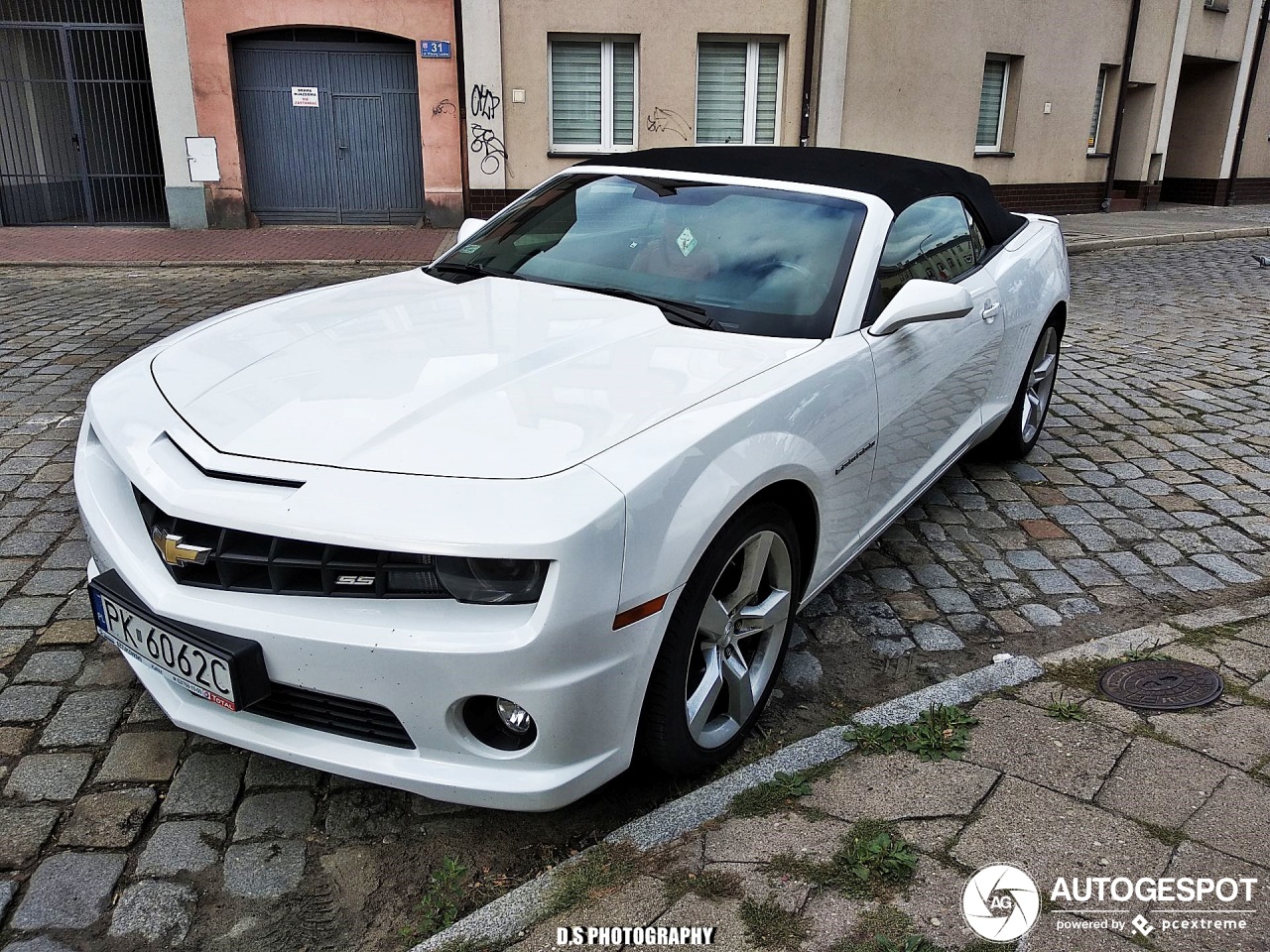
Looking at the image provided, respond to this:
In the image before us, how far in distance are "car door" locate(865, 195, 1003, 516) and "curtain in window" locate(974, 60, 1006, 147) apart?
14128 millimetres

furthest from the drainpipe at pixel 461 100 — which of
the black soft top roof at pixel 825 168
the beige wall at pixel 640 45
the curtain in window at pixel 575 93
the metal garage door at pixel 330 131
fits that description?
the black soft top roof at pixel 825 168

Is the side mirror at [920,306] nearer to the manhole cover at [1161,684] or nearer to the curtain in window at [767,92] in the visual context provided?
the manhole cover at [1161,684]

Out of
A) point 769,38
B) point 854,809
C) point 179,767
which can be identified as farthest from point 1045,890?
point 769,38

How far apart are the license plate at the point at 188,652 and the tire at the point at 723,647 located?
2.87ft

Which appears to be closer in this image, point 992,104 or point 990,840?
point 990,840

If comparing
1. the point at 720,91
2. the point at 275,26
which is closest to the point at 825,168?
the point at 720,91

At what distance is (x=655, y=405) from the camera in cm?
246

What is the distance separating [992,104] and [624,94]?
22.1ft

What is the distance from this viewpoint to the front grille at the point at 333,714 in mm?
2205

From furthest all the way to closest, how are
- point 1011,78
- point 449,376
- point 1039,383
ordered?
point 1011,78
point 1039,383
point 449,376

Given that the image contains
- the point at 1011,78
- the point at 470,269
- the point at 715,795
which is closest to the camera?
the point at 715,795

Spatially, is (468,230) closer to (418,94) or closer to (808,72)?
(418,94)

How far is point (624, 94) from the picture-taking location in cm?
1466

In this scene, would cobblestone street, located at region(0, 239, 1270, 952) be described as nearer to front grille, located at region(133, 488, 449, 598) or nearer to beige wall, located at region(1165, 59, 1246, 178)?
front grille, located at region(133, 488, 449, 598)
